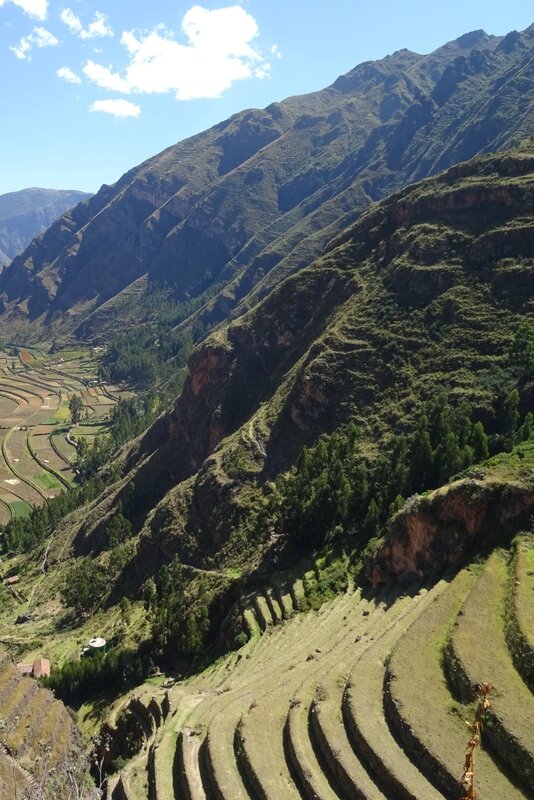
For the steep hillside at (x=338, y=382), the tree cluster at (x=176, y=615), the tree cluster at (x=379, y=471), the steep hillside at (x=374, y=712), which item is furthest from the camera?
the steep hillside at (x=338, y=382)

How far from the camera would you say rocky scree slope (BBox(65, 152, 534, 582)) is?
81562 mm

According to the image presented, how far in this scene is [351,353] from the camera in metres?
91.8

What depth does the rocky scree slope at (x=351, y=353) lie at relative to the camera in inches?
3211

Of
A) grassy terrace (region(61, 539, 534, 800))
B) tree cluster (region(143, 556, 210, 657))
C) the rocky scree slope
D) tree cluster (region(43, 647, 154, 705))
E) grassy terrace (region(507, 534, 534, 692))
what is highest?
the rocky scree slope

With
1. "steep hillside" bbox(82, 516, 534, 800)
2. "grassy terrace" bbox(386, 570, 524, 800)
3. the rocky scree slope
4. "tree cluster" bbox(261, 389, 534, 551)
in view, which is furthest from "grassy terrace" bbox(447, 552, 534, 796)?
the rocky scree slope

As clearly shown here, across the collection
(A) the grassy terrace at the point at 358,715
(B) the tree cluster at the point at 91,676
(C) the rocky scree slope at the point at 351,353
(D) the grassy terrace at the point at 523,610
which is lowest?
(B) the tree cluster at the point at 91,676

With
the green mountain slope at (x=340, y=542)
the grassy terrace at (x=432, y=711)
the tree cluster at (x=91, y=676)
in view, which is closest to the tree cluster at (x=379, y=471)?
the green mountain slope at (x=340, y=542)

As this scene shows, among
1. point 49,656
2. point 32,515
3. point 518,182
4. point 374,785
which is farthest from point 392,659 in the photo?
point 32,515

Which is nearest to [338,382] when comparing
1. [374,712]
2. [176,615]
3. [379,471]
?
[379,471]

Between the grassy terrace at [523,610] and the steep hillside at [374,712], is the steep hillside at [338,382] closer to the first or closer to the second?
the grassy terrace at [523,610]

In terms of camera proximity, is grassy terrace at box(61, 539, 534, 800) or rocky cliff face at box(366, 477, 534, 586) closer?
grassy terrace at box(61, 539, 534, 800)

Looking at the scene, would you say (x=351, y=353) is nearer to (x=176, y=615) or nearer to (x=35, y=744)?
(x=176, y=615)

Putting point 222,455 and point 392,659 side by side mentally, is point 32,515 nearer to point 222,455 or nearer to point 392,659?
point 222,455

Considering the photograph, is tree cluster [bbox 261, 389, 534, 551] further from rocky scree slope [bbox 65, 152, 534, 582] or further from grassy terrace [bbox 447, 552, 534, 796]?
grassy terrace [bbox 447, 552, 534, 796]
